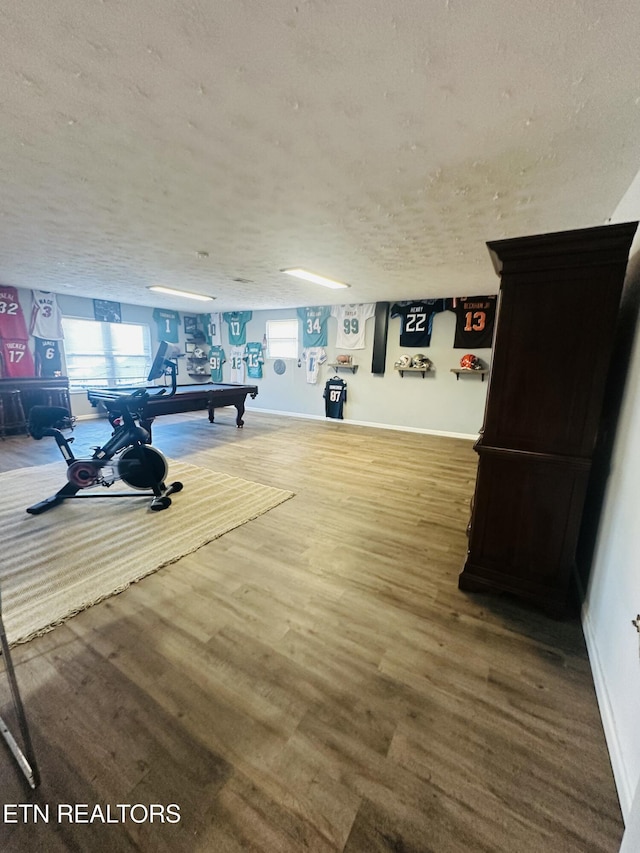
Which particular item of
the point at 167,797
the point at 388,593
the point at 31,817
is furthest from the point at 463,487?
the point at 31,817

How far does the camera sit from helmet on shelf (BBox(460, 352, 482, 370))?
18.2ft

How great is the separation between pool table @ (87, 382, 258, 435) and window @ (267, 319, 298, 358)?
1.84m

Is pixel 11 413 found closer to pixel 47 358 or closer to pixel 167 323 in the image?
pixel 47 358

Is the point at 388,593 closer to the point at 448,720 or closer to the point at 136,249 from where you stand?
the point at 448,720

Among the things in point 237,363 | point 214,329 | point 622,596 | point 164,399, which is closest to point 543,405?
point 622,596

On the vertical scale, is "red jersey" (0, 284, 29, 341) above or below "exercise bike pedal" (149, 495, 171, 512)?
above

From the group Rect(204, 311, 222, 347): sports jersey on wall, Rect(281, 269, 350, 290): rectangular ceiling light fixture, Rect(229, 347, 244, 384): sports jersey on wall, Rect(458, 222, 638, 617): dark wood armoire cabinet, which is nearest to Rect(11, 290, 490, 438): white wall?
Rect(229, 347, 244, 384): sports jersey on wall

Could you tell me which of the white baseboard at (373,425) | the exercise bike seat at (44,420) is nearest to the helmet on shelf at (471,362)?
the white baseboard at (373,425)

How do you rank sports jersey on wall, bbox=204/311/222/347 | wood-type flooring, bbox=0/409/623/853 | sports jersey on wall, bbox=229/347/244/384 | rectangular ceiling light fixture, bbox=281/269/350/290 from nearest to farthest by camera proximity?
wood-type flooring, bbox=0/409/623/853
rectangular ceiling light fixture, bbox=281/269/350/290
sports jersey on wall, bbox=229/347/244/384
sports jersey on wall, bbox=204/311/222/347

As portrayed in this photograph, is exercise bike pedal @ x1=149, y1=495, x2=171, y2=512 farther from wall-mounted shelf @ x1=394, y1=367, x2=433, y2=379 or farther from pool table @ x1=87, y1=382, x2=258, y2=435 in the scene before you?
wall-mounted shelf @ x1=394, y1=367, x2=433, y2=379

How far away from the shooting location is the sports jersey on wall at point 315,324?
6883 millimetres

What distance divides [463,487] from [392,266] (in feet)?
8.66

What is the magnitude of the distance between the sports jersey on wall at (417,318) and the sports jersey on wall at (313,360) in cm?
172

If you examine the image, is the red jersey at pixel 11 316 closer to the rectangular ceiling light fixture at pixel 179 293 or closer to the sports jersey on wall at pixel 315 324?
the rectangular ceiling light fixture at pixel 179 293
